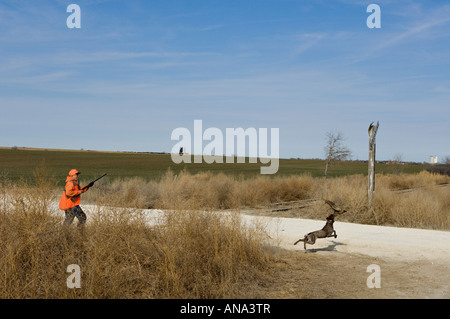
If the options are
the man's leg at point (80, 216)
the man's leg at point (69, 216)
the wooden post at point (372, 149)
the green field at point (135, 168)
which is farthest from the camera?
the green field at point (135, 168)

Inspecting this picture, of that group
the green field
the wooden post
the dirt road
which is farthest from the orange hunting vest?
the green field

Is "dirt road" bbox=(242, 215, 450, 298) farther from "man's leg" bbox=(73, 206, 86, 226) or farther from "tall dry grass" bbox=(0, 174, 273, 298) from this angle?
"man's leg" bbox=(73, 206, 86, 226)

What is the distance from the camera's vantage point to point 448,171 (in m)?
51.5

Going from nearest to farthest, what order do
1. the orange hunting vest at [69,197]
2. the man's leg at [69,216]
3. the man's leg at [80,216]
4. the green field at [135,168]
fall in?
the man's leg at [69,216], the man's leg at [80,216], the orange hunting vest at [69,197], the green field at [135,168]

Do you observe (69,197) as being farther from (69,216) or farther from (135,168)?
(135,168)

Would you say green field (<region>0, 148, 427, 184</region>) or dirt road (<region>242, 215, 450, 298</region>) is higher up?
green field (<region>0, 148, 427, 184</region>)

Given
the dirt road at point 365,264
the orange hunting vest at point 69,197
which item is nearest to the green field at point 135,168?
the dirt road at point 365,264

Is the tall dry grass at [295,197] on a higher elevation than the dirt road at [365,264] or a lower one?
higher

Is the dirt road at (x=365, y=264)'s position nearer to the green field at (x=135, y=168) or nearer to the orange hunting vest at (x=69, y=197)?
the orange hunting vest at (x=69, y=197)

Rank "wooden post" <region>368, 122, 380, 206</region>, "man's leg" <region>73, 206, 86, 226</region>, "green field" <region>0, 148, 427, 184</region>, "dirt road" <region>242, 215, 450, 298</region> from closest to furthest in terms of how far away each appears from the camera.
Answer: "dirt road" <region>242, 215, 450, 298</region>, "man's leg" <region>73, 206, 86, 226</region>, "wooden post" <region>368, 122, 380, 206</region>, "green field" <region>0, 148, 427, 184</region>

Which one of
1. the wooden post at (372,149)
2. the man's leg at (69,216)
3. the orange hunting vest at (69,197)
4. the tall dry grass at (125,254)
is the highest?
the wooden post at (372,149)

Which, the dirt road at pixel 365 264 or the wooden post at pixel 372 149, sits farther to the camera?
the wooden post at pixel 372 149
